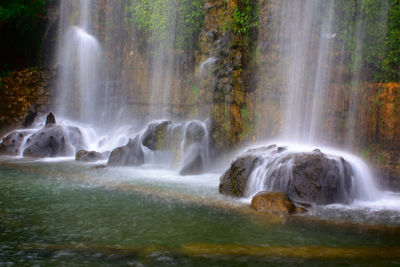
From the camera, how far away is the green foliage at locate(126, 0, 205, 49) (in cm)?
2184

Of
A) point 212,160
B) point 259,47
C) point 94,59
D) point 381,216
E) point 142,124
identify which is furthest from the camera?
point 94,59

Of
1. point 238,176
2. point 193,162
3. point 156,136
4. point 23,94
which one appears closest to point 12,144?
point 23,94

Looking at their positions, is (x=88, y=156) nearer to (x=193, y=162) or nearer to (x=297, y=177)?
(x=193, y=162)

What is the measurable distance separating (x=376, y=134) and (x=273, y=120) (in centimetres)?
453

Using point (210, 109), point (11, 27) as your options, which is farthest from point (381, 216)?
point (11, 27)

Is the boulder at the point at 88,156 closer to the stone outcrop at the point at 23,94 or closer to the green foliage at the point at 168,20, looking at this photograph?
the stone outcrop at the point at 23,94

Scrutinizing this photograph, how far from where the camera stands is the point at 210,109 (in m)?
16.8

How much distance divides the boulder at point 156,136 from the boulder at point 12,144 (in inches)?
291

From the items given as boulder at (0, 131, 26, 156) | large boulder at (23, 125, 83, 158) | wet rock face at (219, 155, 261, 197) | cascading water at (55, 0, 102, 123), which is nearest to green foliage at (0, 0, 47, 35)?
cascading water at (55, 0, 102, 123)

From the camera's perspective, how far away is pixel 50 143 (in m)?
18.4

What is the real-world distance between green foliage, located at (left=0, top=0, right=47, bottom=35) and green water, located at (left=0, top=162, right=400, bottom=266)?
19.5 metres

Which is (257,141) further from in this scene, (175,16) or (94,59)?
(94,59)

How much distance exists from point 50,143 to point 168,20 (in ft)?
37.2

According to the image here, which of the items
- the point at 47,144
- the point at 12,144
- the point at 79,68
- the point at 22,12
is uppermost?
the point at 22,12
